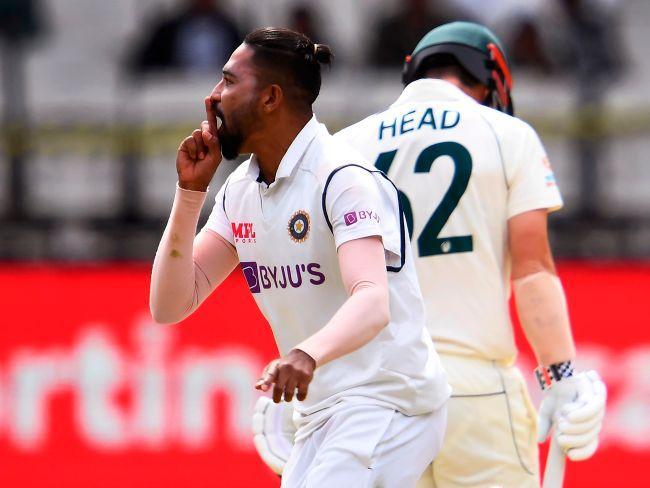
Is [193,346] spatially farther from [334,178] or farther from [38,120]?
[334,178]

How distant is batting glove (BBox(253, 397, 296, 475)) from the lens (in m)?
4.75

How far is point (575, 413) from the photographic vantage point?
469cm

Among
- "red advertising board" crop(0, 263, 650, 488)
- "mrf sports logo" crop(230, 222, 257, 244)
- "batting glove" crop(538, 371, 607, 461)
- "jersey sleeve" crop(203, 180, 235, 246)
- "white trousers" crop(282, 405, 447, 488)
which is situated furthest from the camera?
"red advertising board" crop(0, 263, 650, 488)

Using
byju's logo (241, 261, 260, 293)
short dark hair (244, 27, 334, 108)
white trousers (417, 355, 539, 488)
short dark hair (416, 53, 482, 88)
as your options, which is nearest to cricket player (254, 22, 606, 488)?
white trousers (417, 355, 539, 488)

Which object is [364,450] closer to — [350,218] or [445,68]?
[350,218]

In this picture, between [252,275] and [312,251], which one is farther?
[252,275]

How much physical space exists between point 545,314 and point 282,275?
1.19 metres

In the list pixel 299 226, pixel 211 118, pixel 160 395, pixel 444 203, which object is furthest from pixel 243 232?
pixel 160 395

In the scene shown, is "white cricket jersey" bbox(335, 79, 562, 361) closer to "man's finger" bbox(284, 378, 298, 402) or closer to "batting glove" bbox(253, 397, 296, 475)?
"batting glove" bbox(253, 397, 296, 475)

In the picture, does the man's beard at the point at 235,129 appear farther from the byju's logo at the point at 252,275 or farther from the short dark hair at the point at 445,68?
the short dark hair at the point at 445,68

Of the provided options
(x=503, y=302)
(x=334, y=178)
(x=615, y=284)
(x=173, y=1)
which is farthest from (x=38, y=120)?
(x=334, y=178)

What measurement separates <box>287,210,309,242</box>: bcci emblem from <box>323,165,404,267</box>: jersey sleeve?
3.0 inches

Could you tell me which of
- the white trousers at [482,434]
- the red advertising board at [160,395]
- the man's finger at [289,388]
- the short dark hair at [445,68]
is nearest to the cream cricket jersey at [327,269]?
the man's finger at [289,388]

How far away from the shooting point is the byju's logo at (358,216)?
147 inches
